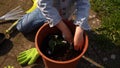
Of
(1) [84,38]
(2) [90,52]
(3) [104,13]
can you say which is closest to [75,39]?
(1) [84,38]

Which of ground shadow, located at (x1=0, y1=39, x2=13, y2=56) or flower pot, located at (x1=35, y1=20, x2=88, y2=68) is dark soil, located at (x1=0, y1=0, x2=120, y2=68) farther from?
flower pot, located at (x1=35, y1=20, x2=88, y2=68)

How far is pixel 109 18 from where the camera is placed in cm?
247

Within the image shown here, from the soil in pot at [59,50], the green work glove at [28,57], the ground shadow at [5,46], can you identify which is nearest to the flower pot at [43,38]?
the soil in pot at [59,50]

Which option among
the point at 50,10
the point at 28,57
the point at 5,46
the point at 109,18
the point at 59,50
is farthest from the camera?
the point at 109,18

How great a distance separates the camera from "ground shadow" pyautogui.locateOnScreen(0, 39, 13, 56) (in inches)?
89.8

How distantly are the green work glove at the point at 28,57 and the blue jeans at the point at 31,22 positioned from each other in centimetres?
21

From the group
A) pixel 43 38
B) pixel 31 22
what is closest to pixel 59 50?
pixel 43 38

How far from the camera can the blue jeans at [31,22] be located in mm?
2326

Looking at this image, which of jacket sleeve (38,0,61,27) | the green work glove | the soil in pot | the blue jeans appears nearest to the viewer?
jacket sleeve (38,0,61,27)

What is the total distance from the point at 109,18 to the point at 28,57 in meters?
0.80

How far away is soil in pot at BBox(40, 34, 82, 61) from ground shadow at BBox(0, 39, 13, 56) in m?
0.49

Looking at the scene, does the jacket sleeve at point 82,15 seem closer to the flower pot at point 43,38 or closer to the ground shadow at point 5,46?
the flower pot at point 43,38

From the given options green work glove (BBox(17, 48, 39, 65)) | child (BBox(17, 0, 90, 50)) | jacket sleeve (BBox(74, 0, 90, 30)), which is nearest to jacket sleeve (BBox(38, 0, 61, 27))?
child (BBox(17, 0, 90, 50))

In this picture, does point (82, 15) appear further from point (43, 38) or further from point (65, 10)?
point (43, 38)
